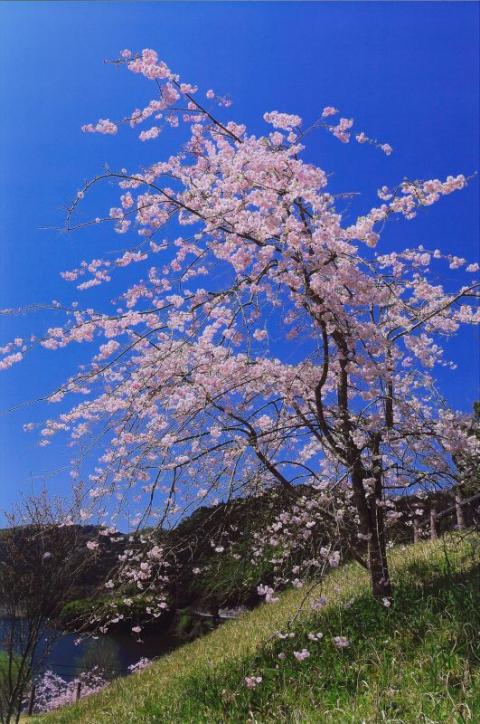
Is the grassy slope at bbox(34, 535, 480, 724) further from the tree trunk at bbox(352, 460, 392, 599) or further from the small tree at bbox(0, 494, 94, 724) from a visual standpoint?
the small tree at bbox(0, 494, 94, 724)

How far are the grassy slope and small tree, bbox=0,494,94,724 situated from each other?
4.14m

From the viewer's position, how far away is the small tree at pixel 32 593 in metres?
12.0

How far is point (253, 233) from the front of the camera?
226 inches

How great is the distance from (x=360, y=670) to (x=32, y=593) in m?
9.06

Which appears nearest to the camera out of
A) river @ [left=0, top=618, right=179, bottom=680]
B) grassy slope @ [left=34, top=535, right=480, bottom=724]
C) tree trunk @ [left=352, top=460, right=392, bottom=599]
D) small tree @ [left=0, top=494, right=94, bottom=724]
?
grassy slope @ [left=34, top=535, right=480, bottom=724]

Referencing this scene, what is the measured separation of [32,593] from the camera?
39.9 feet

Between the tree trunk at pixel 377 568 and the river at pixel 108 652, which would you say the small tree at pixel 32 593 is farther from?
the tree trunk at pixel 377 568

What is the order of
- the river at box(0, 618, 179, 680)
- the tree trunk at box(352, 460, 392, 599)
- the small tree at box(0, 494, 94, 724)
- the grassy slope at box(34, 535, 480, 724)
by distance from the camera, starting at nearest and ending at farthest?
the grassy slope at box(34, 535, 480, 724) → the tree trunk at box(352, 460, 392, 599) → the small tree at box(0, 494, 94, 724) → the river at box(0, 618, 179, 680)

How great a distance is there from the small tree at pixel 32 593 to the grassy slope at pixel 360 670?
4.14 meters

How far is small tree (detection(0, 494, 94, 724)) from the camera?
12023 millimetres

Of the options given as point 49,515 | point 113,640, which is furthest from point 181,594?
point 49,515

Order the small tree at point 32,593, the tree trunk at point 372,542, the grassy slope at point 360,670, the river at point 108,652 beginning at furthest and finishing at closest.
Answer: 1. the river at point 108,652
2. the small tree at point 32,593
3. the tree trunk at point 372,542
4. the grassy slope at point 360,670

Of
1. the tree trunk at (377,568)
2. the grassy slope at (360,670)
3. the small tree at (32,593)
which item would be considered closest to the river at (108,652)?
the small tree at (32,593)

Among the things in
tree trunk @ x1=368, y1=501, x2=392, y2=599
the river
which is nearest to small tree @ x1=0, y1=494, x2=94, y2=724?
the river
